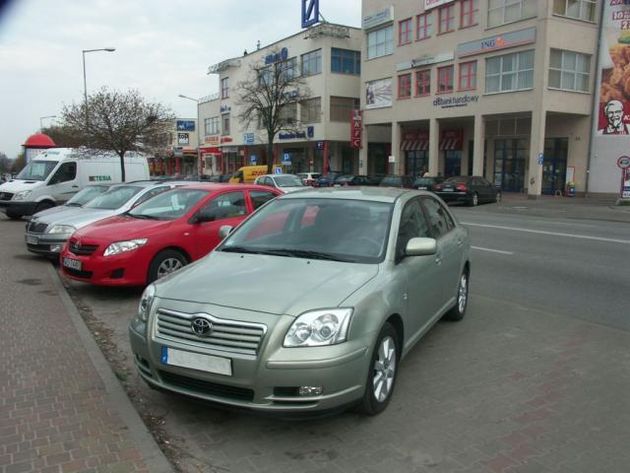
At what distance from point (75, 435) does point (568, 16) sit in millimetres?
34007

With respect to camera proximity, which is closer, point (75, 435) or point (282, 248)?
point (75, 435)

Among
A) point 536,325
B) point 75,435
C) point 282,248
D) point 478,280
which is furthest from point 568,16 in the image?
point 75,435

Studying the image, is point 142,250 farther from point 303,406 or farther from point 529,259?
point 529,259

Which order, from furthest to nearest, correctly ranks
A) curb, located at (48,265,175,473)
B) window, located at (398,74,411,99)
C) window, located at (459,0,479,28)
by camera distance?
window, located at (398,74,411,99) → window, located at (459,0,479,28) → curb, located at (48,265,175,473)

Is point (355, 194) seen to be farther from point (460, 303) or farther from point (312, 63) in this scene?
point (312, 63)

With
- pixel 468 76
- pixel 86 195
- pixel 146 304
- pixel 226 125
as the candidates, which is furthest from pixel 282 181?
pixel 226 125

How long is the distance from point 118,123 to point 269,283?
2046 centimetres

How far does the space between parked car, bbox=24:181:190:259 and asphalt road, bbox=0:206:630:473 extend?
2.71 m

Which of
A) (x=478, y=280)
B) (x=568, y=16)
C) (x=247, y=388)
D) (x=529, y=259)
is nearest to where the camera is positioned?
(x=247, y=388)

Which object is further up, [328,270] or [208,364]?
[328,270]

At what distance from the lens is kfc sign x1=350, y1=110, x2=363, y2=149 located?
1752 inches

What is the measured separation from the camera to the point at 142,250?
7.07 metres

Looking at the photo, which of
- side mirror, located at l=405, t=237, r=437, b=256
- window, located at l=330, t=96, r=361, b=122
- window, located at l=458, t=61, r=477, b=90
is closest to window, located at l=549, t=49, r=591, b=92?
window, located at l=458, t=61, r=477, b=90

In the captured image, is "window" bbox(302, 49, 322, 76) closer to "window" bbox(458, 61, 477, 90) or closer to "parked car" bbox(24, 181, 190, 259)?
"window" bbox(458, 61, 477, 90)
